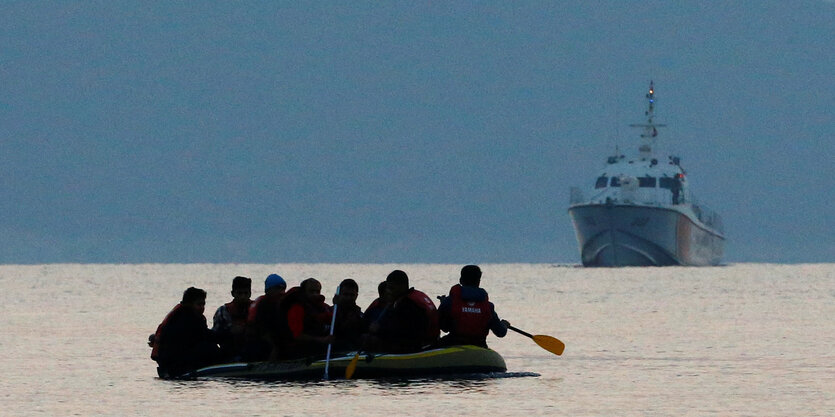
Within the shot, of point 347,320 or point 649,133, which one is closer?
point 347,320

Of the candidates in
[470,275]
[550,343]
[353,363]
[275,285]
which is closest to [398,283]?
[470,275]

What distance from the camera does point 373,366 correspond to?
1109 inches

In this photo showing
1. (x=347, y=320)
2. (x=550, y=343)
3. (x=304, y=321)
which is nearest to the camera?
(x=304, y=321)

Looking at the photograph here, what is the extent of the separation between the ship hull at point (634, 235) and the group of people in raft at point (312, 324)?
109078 millimetres

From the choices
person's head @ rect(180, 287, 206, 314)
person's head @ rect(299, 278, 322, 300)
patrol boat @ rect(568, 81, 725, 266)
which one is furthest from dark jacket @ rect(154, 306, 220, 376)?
patrol boat @ rect(568, 81, 725, 266)

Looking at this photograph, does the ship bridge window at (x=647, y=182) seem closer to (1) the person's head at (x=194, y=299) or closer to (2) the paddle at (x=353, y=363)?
(2) the paddle at (x=353, y=363)

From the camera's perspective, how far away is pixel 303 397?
26.2 m

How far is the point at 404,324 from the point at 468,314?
1.14m

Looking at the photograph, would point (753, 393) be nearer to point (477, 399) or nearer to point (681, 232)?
point (477, 399)

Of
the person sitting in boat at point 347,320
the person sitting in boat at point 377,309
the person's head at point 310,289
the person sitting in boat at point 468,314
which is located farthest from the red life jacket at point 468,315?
the person's head at point 310,289

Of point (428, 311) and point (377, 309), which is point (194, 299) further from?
point (428, 311)

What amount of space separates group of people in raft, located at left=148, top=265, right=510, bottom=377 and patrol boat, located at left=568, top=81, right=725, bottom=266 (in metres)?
109

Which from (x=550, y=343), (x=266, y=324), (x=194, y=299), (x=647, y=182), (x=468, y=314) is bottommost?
(x=266, y=324)

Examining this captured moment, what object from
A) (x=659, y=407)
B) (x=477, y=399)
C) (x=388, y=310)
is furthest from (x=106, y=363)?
(x=659, y=407)
